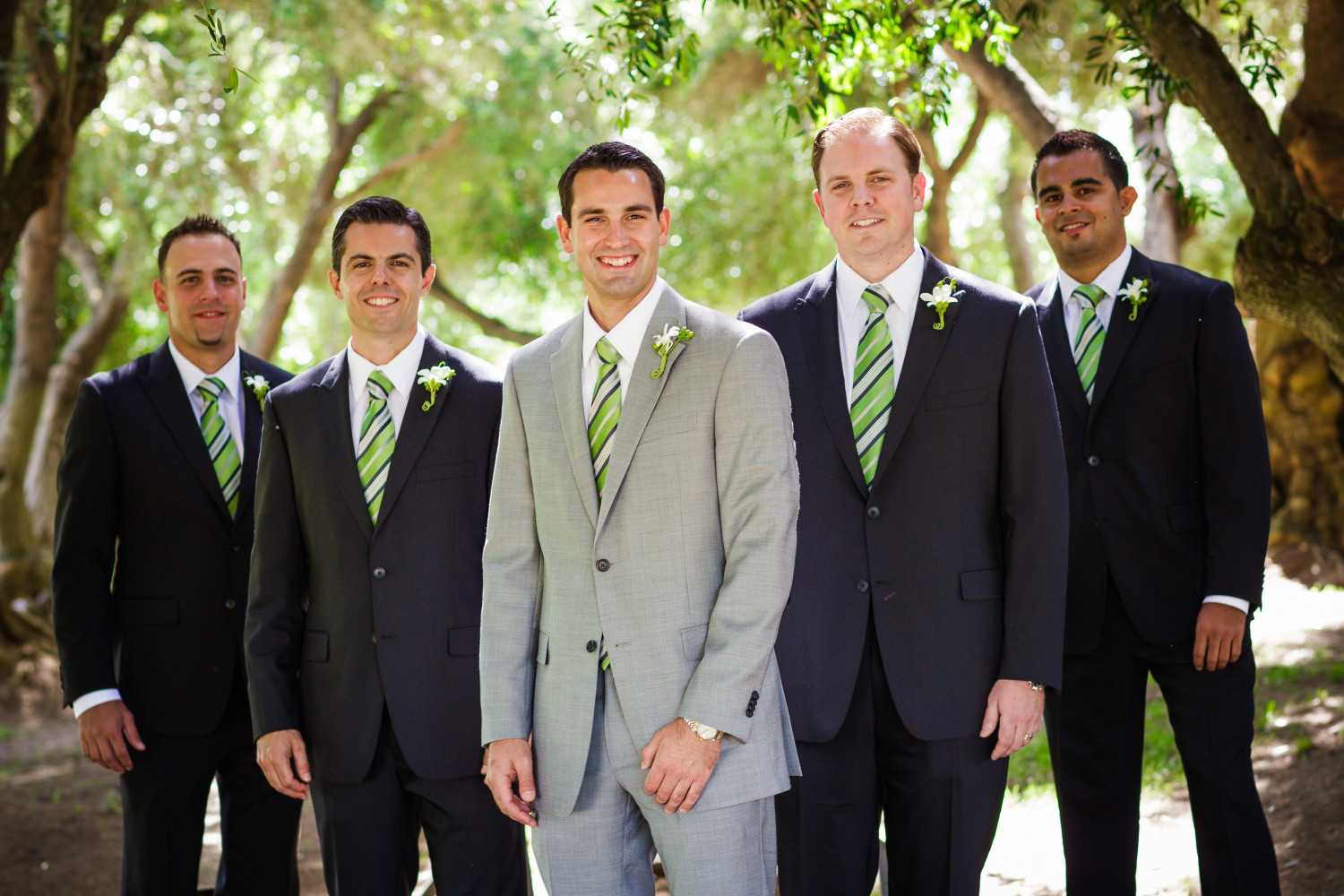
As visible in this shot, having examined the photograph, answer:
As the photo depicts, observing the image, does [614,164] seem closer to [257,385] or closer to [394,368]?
[394,368]

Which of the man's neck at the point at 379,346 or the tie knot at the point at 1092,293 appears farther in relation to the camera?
the tie knot at the point at 1092,293

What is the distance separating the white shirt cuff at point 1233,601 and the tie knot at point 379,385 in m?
2.59

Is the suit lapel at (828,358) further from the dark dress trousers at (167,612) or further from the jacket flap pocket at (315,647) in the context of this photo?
the dark dress trousers at (167,612)

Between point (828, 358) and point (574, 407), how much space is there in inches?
30.1

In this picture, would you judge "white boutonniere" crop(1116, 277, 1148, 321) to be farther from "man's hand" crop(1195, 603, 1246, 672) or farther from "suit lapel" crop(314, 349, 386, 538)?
"suit lapel" crop(314, 349, 386, 538)

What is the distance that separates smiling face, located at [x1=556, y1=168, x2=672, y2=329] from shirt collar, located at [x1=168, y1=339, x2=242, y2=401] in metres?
1.96

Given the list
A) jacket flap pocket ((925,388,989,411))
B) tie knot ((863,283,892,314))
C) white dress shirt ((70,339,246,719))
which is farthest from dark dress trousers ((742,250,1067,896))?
white dress shirt ((70,339,246,719))

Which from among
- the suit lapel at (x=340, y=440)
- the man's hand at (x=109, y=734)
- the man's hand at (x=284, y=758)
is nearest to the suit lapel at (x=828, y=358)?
the suit lapel at (x=340, y=440)

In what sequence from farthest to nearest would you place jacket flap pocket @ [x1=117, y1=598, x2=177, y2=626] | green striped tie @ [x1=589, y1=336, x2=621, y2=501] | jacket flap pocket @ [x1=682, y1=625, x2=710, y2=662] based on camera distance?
jacket flap pocket @ [x1=117, y1=598, x2=177, y2=626], green striped tie @ [x1=589, y1=336, x2=621, y2=501], jacket flap pocket @ [x1=682, y1=625, x2=710, y2=662]

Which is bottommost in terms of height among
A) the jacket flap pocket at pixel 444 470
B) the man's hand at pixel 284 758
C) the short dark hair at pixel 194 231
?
the man's hand at pixel 284 758

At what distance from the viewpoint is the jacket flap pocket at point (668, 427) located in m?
2.65

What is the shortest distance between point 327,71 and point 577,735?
11352mm

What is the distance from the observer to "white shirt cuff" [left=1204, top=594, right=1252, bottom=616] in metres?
3.46

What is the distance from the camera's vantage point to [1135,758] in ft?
12.1
